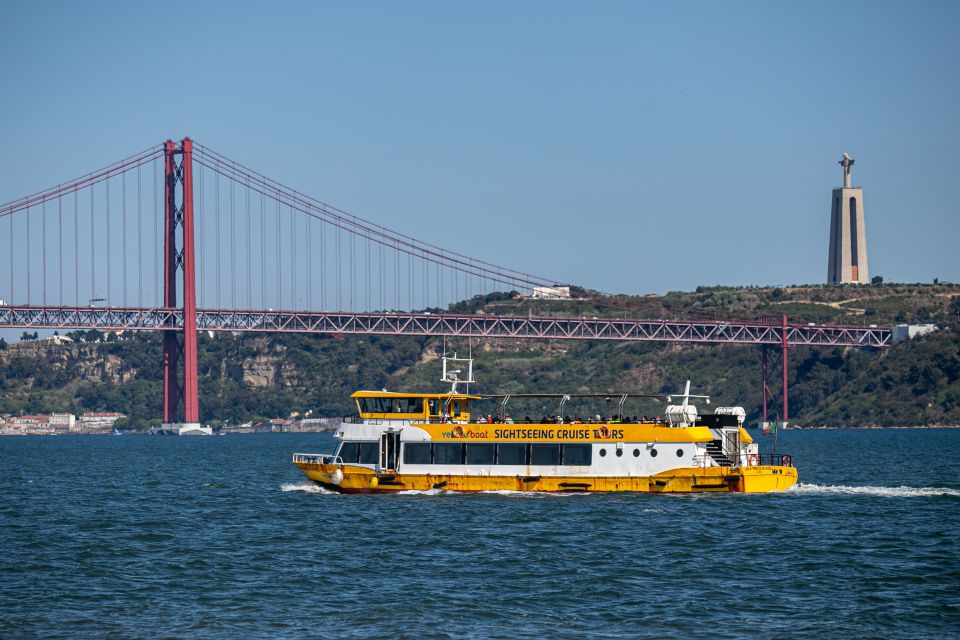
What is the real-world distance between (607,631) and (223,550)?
16.5 m

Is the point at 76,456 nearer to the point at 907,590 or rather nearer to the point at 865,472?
the point at 865,472

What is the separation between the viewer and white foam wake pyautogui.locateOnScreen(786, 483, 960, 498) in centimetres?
5969

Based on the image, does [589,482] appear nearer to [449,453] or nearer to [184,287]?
[449,453]

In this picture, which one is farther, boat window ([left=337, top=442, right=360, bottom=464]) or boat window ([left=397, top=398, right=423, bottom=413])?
boat window ([left=397, top=398, right=423, bottom=413])

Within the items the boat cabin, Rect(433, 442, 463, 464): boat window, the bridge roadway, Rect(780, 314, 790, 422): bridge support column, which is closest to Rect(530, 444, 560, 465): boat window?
Rect(433, 442, 463, 464): boat window

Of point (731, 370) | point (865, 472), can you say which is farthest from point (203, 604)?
point (731, 370)

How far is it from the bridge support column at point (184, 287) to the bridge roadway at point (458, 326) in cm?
284

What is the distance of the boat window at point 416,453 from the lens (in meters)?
56.8

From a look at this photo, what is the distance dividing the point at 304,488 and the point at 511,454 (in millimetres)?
12674

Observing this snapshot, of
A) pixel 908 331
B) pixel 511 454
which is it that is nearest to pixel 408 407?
pixel 511 454

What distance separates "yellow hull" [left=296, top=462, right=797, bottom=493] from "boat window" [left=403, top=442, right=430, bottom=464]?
59cm

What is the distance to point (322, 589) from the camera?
36125 mm

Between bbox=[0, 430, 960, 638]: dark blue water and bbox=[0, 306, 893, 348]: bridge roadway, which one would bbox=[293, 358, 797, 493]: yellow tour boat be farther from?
bbox=[0, 306, 893, 348]: bridge roadway

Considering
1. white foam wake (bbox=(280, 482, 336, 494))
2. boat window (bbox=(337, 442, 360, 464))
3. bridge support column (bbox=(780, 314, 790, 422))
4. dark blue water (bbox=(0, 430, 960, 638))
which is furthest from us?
bridge support column (bbox=(780, 314, 790, 422))
